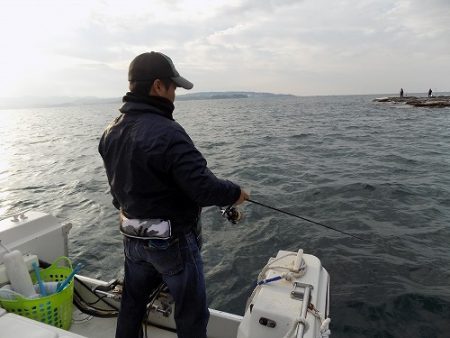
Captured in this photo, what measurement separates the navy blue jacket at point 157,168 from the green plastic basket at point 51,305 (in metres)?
1.29

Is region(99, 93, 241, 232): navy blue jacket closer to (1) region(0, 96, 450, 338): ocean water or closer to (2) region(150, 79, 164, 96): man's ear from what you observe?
(2) region(150, 79, 164, 96): man's ear

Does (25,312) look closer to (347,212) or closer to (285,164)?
(347,212)

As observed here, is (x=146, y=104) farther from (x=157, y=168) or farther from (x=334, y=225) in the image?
(x=334, y=225)

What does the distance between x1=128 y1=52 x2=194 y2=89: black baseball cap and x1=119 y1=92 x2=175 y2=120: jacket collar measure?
0.13 m

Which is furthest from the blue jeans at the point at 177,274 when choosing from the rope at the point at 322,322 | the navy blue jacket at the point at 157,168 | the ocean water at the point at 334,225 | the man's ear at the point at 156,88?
the ocean water at the point at 334,225

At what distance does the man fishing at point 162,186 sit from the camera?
235cm

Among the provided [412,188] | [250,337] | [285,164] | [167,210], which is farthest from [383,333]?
[285,164]

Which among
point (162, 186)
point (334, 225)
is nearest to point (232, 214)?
point (162, 186)

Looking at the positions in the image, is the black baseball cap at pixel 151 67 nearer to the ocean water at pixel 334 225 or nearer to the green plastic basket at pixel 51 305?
the green plastic basket at pixel 51 305

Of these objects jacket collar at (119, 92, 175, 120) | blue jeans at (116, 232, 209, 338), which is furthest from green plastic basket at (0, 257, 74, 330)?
jacket collar at (119, 92, 175, 120)

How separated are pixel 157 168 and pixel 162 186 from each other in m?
0.15

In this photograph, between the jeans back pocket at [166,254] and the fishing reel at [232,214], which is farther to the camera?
the fishing reel at [232,214]

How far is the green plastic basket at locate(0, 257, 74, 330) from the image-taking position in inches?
120

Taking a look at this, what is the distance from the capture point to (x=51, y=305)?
327cm
